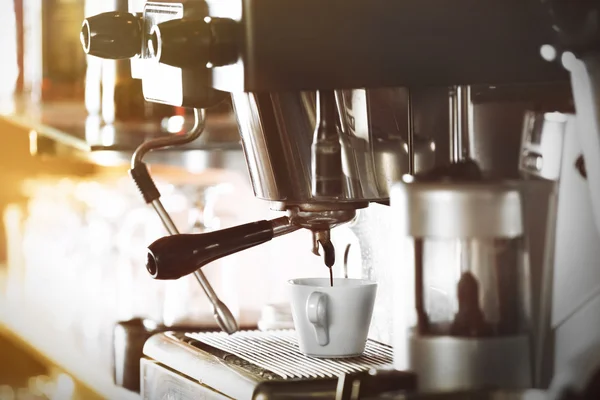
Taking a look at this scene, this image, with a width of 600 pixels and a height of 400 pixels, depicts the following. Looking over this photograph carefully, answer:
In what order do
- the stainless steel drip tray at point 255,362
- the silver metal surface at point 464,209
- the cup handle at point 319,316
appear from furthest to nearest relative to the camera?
the cup handle at point 319,316 < the stainless steel drip tray at point 255,362 < the silver metal surface at point 464,209

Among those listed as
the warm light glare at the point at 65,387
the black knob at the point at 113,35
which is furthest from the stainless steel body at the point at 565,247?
the warm light glare at the point at 65,387

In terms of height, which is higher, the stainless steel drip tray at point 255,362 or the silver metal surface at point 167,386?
the stainless steel drip tray at point 255,362

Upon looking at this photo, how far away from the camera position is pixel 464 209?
0.61 m

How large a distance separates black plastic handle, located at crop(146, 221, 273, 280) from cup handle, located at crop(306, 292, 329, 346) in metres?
0.08

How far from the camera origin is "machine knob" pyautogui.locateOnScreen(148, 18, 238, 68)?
706mm

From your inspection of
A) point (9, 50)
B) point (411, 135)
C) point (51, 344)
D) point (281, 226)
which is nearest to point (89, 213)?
point (51, 344)

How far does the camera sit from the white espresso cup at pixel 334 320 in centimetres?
89

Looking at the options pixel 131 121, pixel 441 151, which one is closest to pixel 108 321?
pixel 131 121

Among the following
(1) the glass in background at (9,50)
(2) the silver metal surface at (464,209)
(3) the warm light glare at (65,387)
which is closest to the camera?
(2) the silver metal surface at (464,209)

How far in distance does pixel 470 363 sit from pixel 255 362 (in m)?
0.28

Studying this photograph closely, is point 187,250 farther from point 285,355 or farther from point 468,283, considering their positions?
point 468,283

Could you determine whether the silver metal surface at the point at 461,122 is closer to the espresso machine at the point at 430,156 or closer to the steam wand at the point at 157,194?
the espresso machine at the point at 430,156

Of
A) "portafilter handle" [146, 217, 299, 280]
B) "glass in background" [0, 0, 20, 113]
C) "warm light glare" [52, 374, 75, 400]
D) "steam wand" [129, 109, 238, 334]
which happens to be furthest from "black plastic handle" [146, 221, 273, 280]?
"glass in background" [0, 0, 20, 113]

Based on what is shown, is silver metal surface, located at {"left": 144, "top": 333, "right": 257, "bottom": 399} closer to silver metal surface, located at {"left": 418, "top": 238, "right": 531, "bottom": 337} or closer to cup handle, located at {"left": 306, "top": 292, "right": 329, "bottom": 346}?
cup handle, located at {"left": 306, "top": 292, "right": 329, "bottom": 346}
